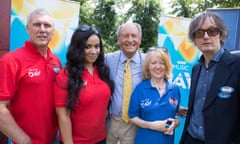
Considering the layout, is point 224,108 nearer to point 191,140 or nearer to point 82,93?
point 191,140

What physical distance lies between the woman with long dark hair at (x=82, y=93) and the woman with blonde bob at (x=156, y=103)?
35 centimetres

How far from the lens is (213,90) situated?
2.13 m

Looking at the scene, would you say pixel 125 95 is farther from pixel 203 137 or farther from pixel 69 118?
pixel 203 137

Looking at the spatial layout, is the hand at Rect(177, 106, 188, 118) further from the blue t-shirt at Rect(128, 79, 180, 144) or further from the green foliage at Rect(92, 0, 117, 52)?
the green foliage at Rect(92, 0, 117, 52)

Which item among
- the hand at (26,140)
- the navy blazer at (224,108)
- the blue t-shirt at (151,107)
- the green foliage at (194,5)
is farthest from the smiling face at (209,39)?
the green foliage at (194,5)

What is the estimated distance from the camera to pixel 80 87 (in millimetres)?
2385

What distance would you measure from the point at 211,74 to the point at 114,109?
3.81 ft

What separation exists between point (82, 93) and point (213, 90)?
1.04m

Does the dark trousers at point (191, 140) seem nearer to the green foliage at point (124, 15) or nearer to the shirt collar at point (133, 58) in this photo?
the shirt collar at point (133, 58)

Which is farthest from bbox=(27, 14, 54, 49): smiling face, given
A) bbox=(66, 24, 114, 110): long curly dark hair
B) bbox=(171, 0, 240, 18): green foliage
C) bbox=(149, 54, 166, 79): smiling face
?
bbox=(171, 0, 240, 18): green foliage

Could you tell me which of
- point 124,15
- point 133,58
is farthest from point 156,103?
point 124,15

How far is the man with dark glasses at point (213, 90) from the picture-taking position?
207 cm

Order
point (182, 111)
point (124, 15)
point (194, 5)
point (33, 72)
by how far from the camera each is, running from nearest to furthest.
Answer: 1. point (33, 72)
2. point (182, 111)
3. point (194, 5)
4. point (124, 15)

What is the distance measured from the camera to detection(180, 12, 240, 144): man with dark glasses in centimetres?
207
